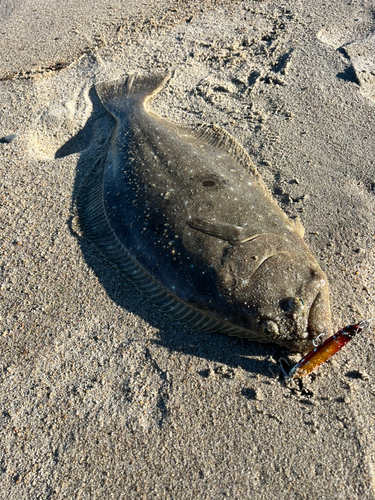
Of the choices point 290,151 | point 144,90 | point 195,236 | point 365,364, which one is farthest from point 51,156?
point 365,364

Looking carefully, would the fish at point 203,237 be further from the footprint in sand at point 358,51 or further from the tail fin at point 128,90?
the footprint in sand at point 358,51

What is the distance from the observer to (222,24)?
571 cm

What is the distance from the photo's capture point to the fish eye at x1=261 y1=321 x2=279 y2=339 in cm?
269

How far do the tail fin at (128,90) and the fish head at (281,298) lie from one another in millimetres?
2696

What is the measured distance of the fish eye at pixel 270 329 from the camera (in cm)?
269

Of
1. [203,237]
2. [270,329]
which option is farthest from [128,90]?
[270,329]

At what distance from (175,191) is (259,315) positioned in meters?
1.33

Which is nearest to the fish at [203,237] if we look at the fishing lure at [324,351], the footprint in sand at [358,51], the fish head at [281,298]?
the fish head at [281,298]

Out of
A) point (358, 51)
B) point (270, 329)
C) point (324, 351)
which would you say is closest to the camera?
point (324, 351)

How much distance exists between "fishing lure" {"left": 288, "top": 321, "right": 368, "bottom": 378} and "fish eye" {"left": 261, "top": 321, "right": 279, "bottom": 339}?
10.5 inches

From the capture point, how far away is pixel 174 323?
3082 mm

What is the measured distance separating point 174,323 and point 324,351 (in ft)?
3.92

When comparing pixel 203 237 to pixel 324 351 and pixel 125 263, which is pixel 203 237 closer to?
pixel 125 263

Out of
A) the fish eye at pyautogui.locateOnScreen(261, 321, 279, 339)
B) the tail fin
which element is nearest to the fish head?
the fish eye at pyautogui.locateOnScreen(261, 321, 279, 339)
